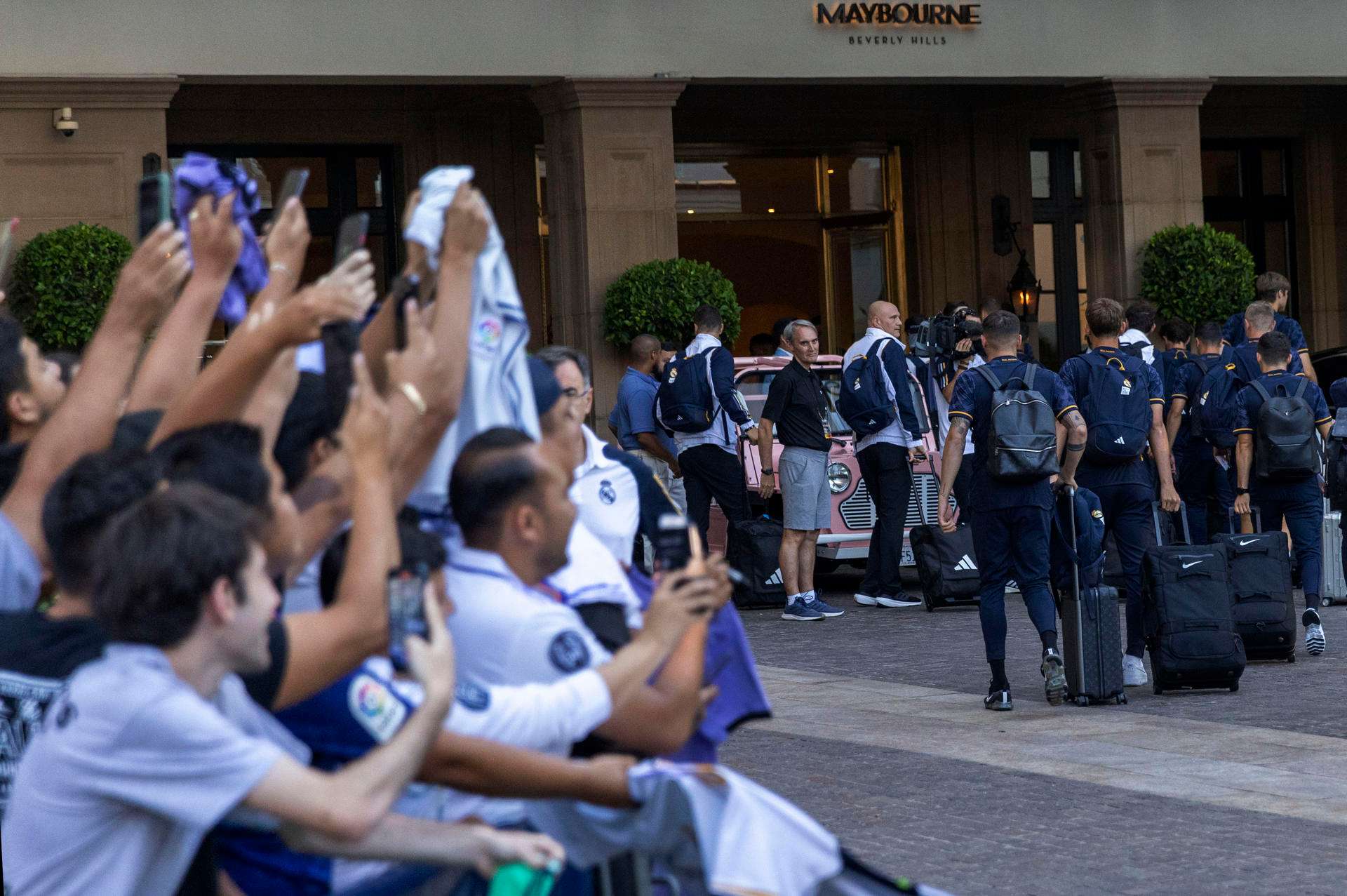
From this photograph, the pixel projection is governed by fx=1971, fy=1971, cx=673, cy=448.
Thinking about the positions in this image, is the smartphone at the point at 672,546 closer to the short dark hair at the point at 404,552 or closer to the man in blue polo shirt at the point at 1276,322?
the short dark hair at the point at 404,552

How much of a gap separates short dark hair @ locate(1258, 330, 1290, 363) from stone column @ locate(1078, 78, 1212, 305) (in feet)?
31.1

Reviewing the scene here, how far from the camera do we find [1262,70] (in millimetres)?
21859

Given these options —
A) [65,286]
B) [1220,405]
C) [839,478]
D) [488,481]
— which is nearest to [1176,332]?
[1220,405]

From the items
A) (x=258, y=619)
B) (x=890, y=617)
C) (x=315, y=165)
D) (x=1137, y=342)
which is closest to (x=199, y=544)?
(x=258, y=619)

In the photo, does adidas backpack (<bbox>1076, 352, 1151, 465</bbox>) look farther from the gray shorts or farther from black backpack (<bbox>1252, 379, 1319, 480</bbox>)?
the gray shorts

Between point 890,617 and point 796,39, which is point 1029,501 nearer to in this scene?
point 890,617

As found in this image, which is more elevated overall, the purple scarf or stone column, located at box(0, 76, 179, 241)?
stone column, located at box(0, 76, 179, 241)

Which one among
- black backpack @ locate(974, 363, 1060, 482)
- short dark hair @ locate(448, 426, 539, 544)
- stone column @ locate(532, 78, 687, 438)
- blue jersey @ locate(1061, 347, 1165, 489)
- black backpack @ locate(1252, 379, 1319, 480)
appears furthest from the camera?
stone column @ locate(532, 78, 687, 438)

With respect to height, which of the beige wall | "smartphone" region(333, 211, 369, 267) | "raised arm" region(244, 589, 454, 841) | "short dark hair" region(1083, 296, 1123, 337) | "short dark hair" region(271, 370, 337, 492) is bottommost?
"raised arm" region(244, 589, 454, 841)

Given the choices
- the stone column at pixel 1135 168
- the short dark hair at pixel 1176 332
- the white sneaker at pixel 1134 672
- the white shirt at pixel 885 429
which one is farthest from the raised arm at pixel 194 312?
the stone column at pixel 1135 168

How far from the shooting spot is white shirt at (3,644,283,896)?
2.90m

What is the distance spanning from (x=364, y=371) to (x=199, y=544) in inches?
23.5

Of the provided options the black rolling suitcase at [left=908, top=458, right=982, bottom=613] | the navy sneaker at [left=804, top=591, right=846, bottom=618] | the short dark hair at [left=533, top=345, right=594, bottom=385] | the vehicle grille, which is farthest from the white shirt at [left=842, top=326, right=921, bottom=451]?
the short dark hair at [left=533, top=345, right=594, bottom=385]

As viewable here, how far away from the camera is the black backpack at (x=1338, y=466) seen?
12445 millimetres
